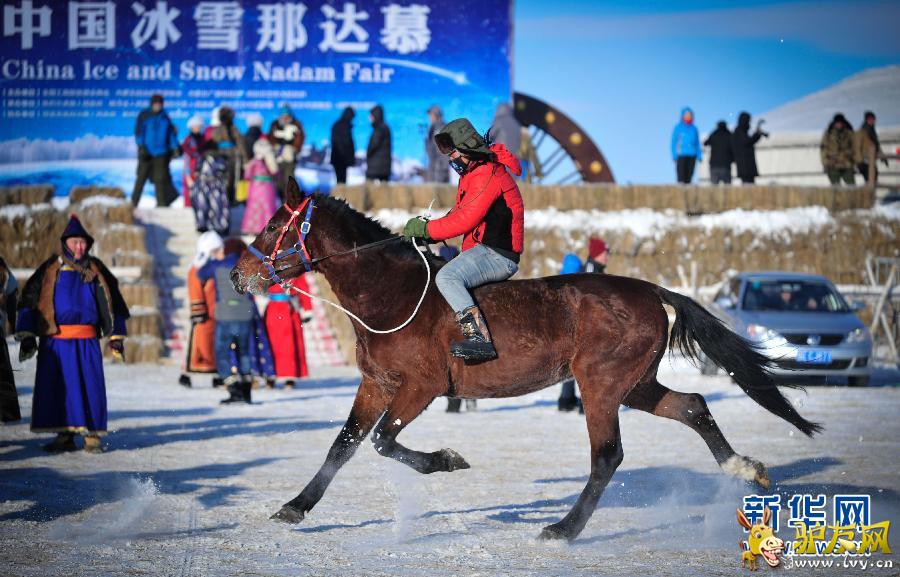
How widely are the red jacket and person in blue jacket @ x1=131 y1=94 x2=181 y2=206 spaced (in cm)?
1577

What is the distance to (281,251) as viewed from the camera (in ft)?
28.5

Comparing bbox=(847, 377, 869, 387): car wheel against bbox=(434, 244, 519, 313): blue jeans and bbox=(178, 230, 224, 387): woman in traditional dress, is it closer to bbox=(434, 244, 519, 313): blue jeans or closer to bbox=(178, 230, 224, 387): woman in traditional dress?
bbox=(178, 230, 224, 387): woman in traditional dress

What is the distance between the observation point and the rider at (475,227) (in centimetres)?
824

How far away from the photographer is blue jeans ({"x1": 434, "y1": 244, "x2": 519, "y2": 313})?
8258 mm

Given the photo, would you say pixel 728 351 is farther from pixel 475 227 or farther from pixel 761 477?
pixel 475 227

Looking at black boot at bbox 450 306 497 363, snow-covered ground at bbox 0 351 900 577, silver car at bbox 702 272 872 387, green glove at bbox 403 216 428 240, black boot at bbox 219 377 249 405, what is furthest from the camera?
silver car at bbox 702 272 872 387

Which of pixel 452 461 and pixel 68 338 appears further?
pixel 68 338

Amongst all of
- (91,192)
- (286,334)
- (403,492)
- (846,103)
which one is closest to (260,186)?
(91,192)

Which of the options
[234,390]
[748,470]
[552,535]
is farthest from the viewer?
[234,390]

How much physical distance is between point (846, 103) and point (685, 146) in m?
17.1

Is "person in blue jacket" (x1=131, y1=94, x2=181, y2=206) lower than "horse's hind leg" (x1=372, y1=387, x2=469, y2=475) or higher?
higher

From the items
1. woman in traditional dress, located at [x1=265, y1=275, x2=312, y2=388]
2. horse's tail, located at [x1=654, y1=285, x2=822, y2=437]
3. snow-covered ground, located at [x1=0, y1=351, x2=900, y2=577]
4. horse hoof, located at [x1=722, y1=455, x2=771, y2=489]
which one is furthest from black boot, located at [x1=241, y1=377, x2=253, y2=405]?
horse hoof, located at [x1=722, y1=455, x2=771, y2=489]

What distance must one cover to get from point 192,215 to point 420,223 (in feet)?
55.2

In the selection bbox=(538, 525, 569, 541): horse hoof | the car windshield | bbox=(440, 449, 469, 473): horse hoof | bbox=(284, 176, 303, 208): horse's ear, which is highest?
bbox=(284, 176, 303, 208): horse's ear
